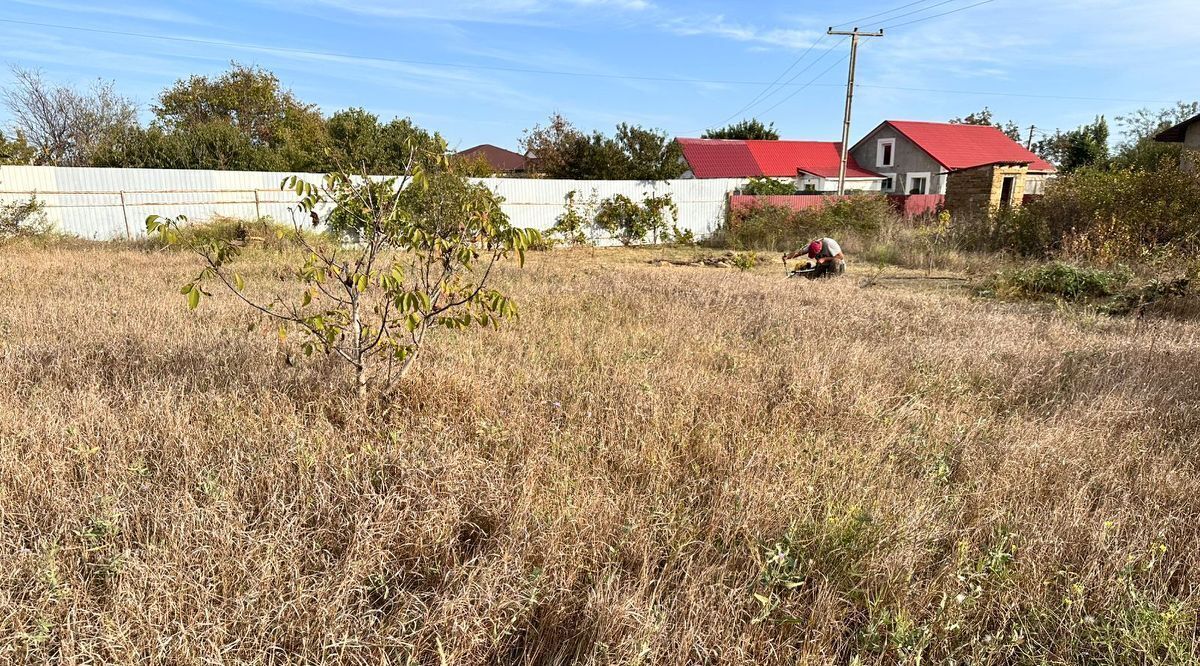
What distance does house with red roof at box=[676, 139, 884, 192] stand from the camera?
104 ft

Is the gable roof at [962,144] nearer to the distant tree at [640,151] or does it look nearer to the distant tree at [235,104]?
the distant tree at [640,151]

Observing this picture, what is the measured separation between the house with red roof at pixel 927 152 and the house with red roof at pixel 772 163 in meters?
0.97

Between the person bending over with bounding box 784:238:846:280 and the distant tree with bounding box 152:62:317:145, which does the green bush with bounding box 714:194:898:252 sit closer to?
the person bending over with bounding box 784:238:846:280

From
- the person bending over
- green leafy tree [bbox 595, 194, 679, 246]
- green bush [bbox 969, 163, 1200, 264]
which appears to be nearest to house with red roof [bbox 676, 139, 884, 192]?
green leafy tree [bbox 595, 194, 679, 246]

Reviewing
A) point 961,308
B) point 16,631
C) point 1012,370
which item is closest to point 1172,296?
point 961,308

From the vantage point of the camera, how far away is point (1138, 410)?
10.7 ft

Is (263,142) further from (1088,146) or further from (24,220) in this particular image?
(1088,146)

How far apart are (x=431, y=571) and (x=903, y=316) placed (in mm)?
5378

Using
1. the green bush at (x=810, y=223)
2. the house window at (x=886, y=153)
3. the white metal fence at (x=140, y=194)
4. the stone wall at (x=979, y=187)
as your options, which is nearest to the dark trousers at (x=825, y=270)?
the green bush at (x=810, y=223)

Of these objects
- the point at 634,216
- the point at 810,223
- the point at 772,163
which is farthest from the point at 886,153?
the point at 634,216

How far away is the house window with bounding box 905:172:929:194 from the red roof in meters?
1.14

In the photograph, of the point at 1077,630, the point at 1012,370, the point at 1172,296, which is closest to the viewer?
the point at 1077,630

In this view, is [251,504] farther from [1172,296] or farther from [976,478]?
[1172,296]

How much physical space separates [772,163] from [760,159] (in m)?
0.68
